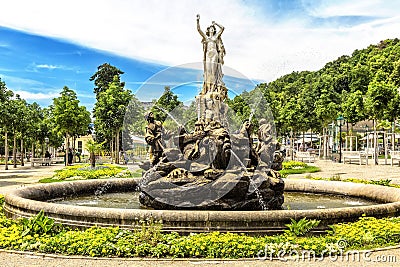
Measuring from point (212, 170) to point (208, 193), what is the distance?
674 millimetres

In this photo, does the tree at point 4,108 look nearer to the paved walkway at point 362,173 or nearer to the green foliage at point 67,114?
the green foliage at point 67,114

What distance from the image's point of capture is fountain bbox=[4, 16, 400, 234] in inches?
365

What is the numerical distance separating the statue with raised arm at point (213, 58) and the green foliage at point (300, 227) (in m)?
15.1

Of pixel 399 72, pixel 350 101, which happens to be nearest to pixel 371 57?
pixel 399 72

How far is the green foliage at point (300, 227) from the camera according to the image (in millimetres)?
9164

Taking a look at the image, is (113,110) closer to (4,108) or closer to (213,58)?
(4,108)

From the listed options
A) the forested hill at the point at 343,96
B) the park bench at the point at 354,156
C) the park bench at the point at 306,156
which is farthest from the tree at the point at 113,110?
the park bench at the point at 354,156

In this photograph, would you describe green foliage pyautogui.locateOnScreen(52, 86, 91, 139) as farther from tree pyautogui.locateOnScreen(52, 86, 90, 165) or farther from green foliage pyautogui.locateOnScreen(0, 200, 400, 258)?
green foliage pyautogui.locateOnScreen(0, 200, 400, 258)

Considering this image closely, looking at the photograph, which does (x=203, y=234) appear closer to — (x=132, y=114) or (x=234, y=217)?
(x=234, y=217)

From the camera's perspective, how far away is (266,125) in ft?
45.0

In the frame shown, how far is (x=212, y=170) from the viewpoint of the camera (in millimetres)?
11508

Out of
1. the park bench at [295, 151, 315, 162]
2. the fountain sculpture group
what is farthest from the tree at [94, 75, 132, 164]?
the fountain sculpture group

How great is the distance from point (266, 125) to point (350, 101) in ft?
125

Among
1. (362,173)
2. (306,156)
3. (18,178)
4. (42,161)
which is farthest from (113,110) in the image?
(362,173)
